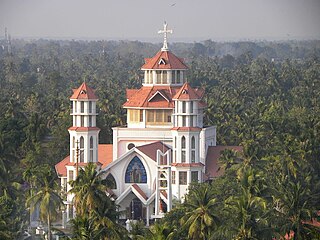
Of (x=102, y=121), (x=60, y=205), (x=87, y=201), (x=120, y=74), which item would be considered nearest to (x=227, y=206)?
(x=87, y=201)

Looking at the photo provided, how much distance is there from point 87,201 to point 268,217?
8.53 m

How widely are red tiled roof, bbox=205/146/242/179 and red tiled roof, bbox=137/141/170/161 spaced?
2648mm

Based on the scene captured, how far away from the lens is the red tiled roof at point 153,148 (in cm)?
7156

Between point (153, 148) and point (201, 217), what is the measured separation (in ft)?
65.7

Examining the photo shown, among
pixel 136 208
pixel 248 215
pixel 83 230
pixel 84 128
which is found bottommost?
pixel 136 208

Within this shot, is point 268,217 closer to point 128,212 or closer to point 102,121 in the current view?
point 128,212

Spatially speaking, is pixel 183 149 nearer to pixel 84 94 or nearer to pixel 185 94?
pixel 185 94

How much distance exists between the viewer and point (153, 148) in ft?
238

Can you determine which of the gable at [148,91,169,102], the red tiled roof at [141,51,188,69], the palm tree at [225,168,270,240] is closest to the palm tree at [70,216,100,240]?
the palm tree at [225,168,270,240]

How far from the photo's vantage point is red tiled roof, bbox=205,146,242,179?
72.9 metres

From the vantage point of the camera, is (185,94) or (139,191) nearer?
(185,94)

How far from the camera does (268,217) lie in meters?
51.7

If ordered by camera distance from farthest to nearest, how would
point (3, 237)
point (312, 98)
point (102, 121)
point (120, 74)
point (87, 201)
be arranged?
point (120, 74) < point (312, 98) < point (102, 121) < point (87, 201) < point (3, 237)

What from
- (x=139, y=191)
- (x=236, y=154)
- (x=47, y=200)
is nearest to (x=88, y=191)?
(x=47, y=200)
